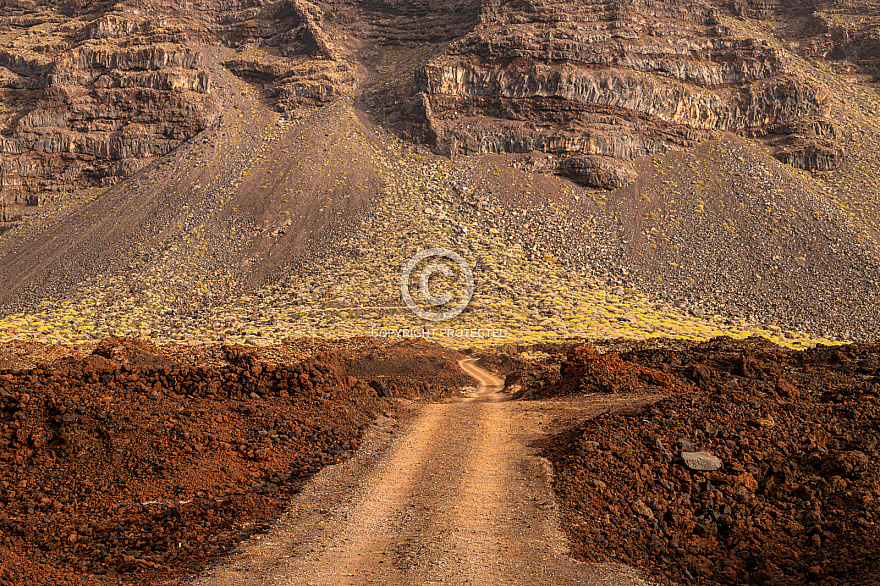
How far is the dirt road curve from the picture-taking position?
7992 millimetres

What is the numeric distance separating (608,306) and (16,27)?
285 ft

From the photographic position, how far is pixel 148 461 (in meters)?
11.4

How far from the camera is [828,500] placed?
977 centimetres

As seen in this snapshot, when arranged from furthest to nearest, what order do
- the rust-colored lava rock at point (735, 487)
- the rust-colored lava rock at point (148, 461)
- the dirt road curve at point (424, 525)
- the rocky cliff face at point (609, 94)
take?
the rocky cliff face at point (609, 94) → the rust-colored lava rock at point (148, 461) → the rust-colored lava rock at point (735, 487) → the dirt road curve at point (424, 525)

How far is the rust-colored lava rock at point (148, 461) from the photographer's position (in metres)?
8.64

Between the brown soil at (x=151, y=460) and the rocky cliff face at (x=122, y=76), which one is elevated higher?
the rocky cliff face at (x=122, y=76)

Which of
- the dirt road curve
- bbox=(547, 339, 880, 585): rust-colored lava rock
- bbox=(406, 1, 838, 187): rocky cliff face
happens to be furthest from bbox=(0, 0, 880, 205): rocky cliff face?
the dirt road curve

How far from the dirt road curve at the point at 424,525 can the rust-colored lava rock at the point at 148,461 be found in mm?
759

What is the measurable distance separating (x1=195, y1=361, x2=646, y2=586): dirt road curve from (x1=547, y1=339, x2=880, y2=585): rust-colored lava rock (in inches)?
26.9

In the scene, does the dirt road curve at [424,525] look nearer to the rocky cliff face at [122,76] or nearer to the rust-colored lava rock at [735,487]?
the rust-colored lava rock at [735,487]

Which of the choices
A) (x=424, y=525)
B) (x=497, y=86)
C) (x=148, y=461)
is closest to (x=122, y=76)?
(x=497, y=86)

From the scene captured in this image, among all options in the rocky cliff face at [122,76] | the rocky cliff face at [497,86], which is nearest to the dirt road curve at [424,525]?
the rocky cliff face at [497,86]

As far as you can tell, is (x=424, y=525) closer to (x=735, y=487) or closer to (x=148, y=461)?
(x=735, y=487)

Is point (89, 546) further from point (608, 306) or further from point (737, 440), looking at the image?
point (608, 306)
